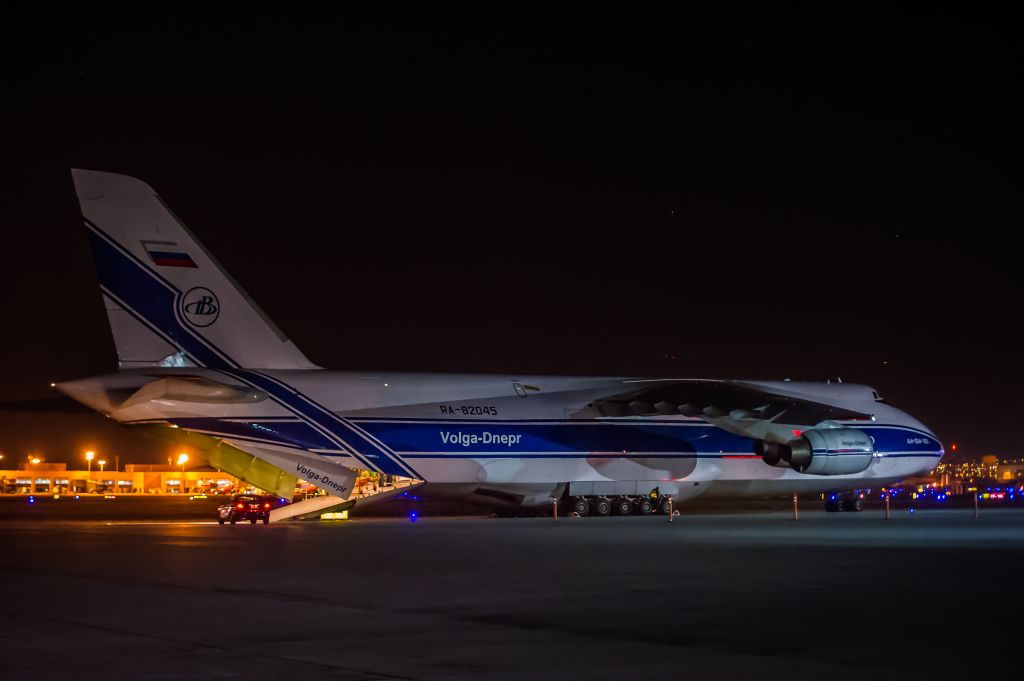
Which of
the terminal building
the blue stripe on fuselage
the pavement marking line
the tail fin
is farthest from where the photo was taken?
the terminal building

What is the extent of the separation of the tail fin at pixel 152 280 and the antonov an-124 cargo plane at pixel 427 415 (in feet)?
0.10

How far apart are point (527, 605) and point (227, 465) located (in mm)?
15855

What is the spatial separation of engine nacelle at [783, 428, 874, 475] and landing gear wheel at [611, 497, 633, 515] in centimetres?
429

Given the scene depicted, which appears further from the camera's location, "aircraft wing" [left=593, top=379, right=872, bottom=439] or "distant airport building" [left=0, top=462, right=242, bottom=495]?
"distant airport building" [left=0, top=462, right=242, bottom=495]

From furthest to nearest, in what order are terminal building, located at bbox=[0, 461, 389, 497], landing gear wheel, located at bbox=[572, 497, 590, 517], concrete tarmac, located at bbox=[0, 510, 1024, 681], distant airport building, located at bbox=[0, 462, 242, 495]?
distant airport building, located at bbox=[0, 462, 242, 495] → terminal building, located at bbox=[0, 461, 389, 497] → landing gear wheel, located at bbox=[572, 497, 590, 517] → concrete tarmac, located at bbox=[0, 510, 1024, 681]

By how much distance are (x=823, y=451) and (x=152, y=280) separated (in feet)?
55.9

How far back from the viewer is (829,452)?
30.2 metres

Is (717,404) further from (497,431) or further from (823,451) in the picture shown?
(497,431)

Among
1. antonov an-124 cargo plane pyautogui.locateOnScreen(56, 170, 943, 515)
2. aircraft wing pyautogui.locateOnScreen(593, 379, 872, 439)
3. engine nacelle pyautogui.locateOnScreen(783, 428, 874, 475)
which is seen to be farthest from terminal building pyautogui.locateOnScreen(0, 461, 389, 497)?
engine nacelle pyautogui.locateOnScreen(783, 428, 874, 475)

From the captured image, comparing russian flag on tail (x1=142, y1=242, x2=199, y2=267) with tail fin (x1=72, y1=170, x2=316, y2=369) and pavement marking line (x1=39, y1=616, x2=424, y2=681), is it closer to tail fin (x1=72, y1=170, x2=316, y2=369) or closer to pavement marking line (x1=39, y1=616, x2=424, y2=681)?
tail fin (x1=72, y1=170, x2=316, y2=369)

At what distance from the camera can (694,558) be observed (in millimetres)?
15391

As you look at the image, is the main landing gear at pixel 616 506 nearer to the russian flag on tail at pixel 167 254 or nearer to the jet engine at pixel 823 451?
the jet engine at pixel 823 451

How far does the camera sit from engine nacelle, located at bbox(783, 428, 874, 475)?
98.4ft

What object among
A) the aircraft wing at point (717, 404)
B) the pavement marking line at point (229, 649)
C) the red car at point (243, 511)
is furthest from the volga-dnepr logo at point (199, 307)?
the pavement marking line at point (229, 649)
